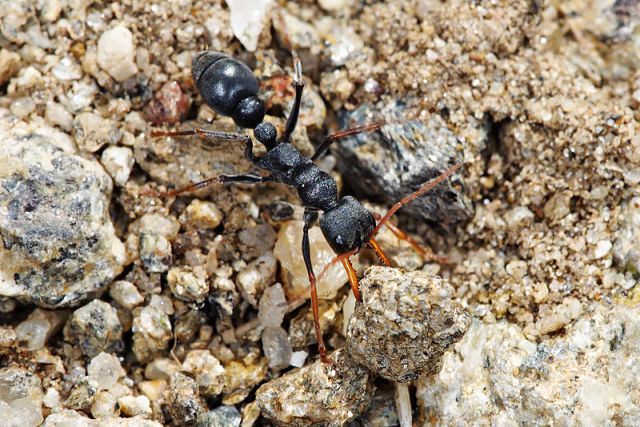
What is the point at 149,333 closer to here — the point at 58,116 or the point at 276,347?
the point at 276,347

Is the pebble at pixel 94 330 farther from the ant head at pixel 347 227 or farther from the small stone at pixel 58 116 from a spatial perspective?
the ant head at pixel 347 227

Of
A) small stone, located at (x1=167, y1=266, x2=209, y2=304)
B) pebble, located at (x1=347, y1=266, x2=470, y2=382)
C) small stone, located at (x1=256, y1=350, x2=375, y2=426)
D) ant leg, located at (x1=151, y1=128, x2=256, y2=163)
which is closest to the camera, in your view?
pebble, located at (x1=347, y1=266, x2=470, y2=382)

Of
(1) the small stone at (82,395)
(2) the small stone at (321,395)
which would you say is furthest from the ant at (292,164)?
(1) the small stone at (82,395)

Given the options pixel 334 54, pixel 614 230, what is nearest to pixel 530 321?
pixel 614 230

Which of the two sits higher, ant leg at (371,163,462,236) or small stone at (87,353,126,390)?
ant leg at (371,163,462,236)

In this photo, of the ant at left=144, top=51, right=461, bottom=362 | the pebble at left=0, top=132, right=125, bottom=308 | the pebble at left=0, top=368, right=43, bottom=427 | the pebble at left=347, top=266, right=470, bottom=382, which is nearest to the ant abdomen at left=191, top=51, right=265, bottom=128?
the ant at left=144, top=51, right=461, bottom=362

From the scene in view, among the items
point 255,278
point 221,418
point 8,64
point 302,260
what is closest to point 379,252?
point 302,260

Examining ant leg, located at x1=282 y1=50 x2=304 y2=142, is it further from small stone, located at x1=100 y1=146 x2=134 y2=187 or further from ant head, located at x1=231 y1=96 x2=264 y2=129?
small stone, located at x1=100 y1=146 x2=134 y2=187
